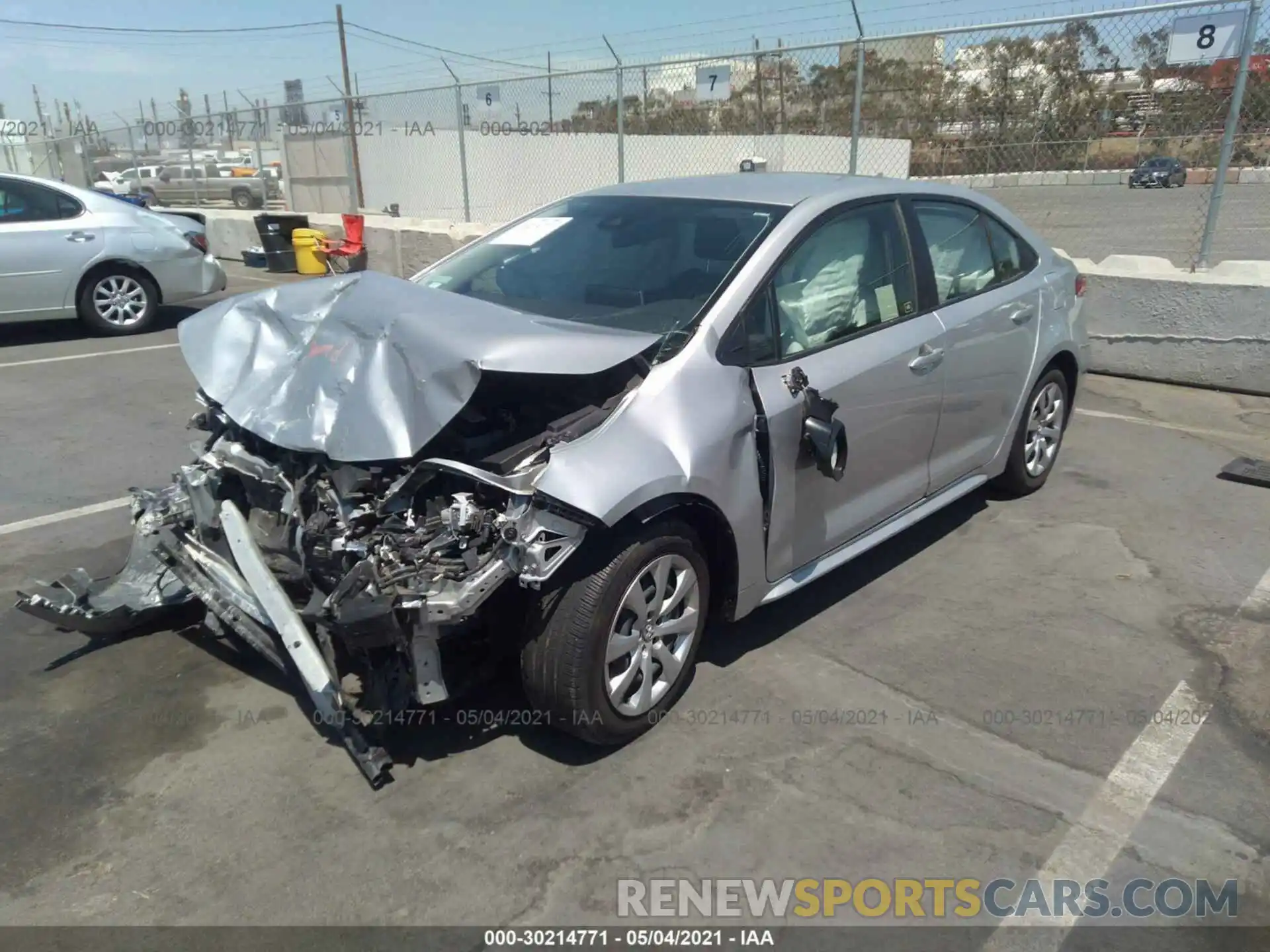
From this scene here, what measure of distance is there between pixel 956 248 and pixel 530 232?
6.58ft

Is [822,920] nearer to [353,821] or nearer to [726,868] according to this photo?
[726,868]

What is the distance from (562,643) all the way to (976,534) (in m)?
2.83

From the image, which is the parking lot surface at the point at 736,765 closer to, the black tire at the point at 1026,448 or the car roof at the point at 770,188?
the black tire at the point at 1026,448

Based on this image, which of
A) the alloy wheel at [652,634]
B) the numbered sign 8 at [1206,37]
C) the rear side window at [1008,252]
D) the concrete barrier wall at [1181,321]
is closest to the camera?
the alloy wheel at [652,634]

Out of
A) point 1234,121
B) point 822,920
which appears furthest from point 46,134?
point 822,920

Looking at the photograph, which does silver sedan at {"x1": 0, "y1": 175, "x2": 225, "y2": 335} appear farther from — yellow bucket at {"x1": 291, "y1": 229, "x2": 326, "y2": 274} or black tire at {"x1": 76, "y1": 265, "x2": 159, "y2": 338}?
yellow bucket at {"x1": 291, "y1": 229, "x2": 326, "y2": 274}

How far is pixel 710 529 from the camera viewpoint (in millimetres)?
3328

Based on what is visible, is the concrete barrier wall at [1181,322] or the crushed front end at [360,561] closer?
the crushed front end at [360,561]

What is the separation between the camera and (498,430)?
3.22m

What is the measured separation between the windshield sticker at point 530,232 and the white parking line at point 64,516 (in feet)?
7.70

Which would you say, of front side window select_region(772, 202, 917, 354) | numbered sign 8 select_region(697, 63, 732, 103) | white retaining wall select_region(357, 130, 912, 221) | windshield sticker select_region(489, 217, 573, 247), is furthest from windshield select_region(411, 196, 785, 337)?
white retaining wall select_region(357, 130, 912, 221)

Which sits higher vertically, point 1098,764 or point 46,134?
point 46,134

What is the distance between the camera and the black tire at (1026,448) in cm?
509

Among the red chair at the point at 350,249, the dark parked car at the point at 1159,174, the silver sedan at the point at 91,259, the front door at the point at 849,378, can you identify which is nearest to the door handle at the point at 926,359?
the front door at the point at 849,378
